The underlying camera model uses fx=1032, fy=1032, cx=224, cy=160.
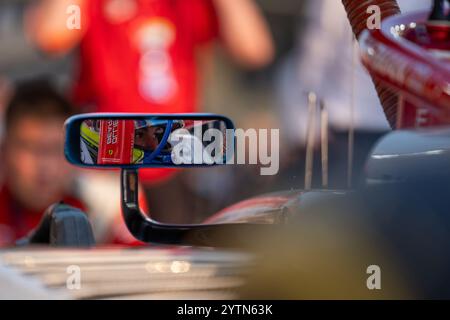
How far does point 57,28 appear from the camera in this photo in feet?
13.6

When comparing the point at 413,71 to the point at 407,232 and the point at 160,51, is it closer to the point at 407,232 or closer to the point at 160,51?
the point at 407,232

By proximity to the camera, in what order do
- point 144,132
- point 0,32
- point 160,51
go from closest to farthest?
point 144,132
point 160,51
point 0,32

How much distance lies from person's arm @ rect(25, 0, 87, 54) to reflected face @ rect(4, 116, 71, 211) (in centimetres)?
31

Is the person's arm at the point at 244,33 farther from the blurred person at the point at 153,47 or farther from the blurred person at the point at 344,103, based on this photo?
the blurred person at the point at 344,103

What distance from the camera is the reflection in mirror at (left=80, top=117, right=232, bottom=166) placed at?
137 centimetres

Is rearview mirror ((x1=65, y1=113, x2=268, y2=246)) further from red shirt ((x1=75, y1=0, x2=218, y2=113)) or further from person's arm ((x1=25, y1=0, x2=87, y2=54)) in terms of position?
person's arm ((x1=25, y1=0, x2=87, y2=54))

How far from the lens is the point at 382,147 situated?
1.15 meters

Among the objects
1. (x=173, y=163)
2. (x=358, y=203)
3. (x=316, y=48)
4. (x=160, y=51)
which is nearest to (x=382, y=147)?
(x=358, y=203)

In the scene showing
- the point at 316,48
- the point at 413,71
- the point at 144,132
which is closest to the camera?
the point at 413,71

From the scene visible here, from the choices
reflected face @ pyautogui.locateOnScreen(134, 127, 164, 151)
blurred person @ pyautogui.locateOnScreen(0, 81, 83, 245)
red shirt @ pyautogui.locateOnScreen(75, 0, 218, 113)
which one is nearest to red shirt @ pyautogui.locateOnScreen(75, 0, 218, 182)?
red shirt @ pyautogui.locateOnScreen(75, 0, 218, 113)

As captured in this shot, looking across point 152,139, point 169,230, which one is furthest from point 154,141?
point 169,230

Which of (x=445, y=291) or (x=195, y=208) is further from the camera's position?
(x=195, y=208)
